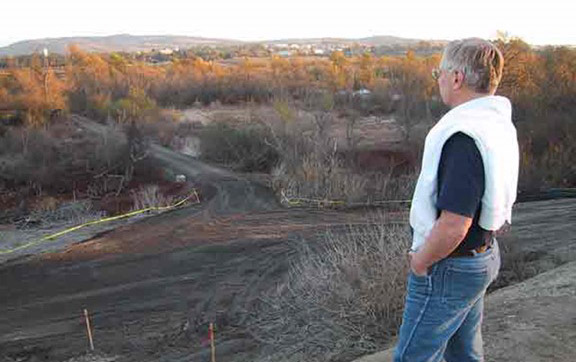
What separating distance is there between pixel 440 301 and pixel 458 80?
0.95 metres

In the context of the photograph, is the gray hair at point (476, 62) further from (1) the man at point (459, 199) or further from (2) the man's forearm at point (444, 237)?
(2) the man's forearm at point (444, 237)

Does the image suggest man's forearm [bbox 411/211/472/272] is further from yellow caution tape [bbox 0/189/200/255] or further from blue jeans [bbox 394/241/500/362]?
yellow caution tape [bbox 0/189/200/255]

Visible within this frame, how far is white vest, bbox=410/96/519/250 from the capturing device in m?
2.41

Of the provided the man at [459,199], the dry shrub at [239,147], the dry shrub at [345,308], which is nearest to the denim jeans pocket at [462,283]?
the man at [459,199]

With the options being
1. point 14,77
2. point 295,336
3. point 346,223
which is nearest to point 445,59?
point 295,336

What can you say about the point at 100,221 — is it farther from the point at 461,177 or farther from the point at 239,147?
the point at 461,177

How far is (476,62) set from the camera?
8.10 feet

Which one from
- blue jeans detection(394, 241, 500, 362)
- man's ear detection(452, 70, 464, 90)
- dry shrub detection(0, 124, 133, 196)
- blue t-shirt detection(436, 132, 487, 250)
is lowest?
dry shrub detection(0, 124, 133, 196)

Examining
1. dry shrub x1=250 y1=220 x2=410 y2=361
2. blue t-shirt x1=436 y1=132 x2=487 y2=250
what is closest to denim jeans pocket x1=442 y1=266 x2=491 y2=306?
blue t-shirt x1=436 y1=132 x2=487 y2=250

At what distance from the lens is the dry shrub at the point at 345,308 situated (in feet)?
23.8

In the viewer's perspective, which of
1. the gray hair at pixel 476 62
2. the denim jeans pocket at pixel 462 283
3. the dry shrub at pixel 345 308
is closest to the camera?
the gray hair at pixel 476 62

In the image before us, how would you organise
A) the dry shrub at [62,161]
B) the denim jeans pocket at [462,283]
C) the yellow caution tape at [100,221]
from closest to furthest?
the denim jeans pocket at [462,283] < the yellow caution tape at [100,221] < the dry shrub at [62,161]

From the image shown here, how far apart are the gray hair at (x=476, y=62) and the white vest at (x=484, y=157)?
0.07 metres

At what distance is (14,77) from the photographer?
49.3 meters
